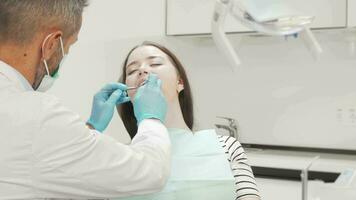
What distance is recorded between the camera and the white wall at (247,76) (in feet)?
9.40

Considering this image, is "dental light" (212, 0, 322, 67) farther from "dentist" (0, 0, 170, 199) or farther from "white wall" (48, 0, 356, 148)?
"white wall" (48, 0, 356, 148)

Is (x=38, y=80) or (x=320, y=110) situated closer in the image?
(x=38, y=80)

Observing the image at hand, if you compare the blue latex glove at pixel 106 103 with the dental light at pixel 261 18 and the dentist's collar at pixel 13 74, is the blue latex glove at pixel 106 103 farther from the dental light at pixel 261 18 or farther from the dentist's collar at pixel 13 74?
the dental light at pixel 261 18

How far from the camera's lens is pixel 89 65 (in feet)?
10.1

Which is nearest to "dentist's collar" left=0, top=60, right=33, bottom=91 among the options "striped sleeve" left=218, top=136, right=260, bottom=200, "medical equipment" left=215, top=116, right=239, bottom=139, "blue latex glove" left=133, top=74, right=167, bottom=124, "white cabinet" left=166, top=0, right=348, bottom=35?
"blue latex glove" left=133, top=74, right=167, bottom=124

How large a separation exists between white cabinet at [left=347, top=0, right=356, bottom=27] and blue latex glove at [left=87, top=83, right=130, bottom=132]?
1606 mm

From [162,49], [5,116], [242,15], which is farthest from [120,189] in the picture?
[162,49]

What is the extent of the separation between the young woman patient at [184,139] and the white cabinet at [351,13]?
132 centimetres

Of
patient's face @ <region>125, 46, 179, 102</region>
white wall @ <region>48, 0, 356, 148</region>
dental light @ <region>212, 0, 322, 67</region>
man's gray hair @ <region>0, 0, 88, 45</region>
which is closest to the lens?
dental light @ <region>212, 0, 322, 67</region>

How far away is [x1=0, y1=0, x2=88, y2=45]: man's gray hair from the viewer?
36.8 inches

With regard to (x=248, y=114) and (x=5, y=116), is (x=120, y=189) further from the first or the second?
(x=248, y=114)

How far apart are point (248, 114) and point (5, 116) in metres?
2.41

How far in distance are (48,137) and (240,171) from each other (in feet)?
2.37

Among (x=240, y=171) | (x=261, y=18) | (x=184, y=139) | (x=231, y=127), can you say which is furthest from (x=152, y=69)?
(x=231, y=127)
